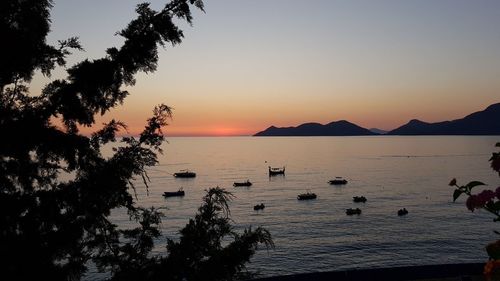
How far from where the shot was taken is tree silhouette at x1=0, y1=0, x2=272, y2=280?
5.79 meters

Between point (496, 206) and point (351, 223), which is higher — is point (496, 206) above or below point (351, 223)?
above

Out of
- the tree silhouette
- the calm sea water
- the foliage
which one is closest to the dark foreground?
the calm sea water

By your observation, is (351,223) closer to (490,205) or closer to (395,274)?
(395,274)

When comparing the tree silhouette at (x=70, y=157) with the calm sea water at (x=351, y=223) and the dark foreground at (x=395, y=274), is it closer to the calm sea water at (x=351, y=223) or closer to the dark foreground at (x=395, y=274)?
the calm sea water at (x=351, y=223)

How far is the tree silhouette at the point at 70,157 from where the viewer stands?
19.0ft

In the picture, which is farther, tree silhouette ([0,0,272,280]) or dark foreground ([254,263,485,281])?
dark foreground ([254,263,485,281])

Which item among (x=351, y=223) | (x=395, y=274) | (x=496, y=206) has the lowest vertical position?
(x=351, y=223)

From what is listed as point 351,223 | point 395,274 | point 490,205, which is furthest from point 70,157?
point 351,223

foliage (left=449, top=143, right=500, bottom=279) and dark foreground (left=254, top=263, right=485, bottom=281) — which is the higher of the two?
foliage (left=449, top=143, right=500, bottom=279)

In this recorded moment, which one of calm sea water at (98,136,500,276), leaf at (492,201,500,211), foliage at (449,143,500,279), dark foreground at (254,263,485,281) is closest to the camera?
foliage at (449,143,500,279)

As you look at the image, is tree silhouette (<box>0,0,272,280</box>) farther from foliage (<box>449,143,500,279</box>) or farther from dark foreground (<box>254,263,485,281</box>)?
dark foreground (<box>254,263,485,281</box>)

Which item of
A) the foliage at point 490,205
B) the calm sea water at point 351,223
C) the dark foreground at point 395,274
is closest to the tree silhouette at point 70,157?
the foliage at point 490,205

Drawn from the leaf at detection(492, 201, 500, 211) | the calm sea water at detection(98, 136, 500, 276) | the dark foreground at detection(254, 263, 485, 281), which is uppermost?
the leaf at detection(492, 201, 500, 211)

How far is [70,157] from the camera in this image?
6.12 meters
